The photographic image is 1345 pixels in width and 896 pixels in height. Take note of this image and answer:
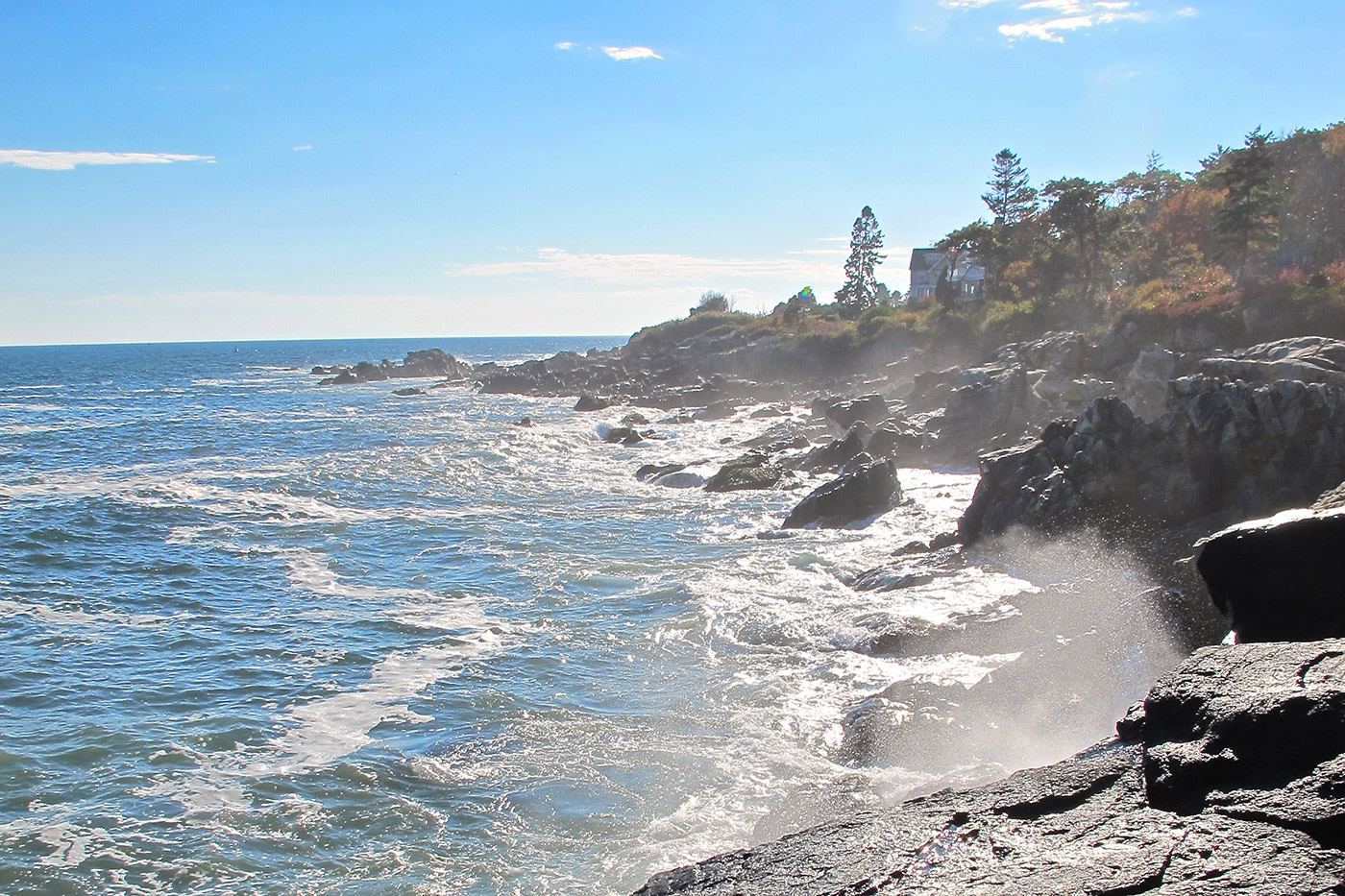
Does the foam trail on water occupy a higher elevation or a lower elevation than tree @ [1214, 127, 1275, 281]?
lower

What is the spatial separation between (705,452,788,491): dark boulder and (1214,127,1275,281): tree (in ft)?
68.3

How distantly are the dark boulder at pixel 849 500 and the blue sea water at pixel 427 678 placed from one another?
84 centimetres

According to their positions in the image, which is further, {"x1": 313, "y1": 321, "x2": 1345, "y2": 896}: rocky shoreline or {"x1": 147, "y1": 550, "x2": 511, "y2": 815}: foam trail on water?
{"x1": 147, "y1": 550, "x2": 511, "y2": 815}: foam trail on water

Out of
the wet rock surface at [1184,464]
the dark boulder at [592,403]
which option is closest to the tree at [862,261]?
the dark boulder at [592,403]

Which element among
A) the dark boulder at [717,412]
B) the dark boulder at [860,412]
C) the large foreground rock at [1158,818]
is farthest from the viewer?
the dark boulder at [717,412]

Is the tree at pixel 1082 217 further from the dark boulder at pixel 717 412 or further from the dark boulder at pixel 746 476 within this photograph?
the dark boulder at pixel 746 476

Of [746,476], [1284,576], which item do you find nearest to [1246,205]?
[746,476]

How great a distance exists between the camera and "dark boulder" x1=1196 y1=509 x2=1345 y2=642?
7.39 metres

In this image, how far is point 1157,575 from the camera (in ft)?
51.4

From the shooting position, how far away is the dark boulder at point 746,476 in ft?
102

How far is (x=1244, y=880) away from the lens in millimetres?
4637

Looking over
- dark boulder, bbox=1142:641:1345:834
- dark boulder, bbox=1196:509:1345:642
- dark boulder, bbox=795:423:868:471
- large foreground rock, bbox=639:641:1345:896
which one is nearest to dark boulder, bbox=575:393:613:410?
dark boulder, bbox=795:423:868:471

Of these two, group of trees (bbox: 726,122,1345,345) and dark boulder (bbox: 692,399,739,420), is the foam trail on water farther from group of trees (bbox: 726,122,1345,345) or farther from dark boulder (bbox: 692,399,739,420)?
dark boulder (bbox: 692,399,739,420)

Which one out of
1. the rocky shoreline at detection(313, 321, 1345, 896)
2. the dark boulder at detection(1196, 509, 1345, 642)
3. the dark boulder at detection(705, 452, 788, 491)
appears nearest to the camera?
the rocky shoreline at detection(313, 321, 1345, 896)
